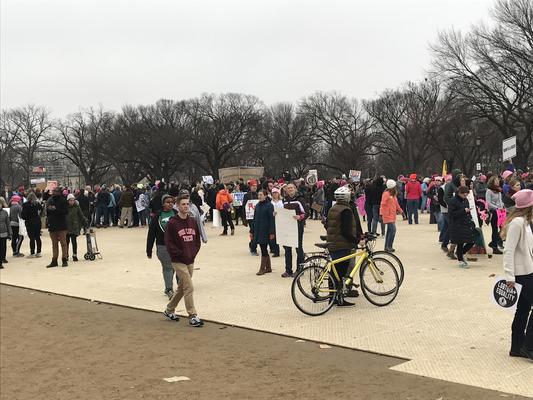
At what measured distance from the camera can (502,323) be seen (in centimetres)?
732

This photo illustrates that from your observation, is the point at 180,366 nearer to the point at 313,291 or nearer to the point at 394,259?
the point at 313,291

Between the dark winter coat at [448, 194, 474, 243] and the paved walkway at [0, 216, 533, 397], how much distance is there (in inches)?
22.9

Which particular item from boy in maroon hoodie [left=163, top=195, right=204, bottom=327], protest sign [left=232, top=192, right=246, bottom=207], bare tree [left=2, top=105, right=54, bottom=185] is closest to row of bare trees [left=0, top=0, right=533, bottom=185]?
bare tree [left=2, top=105, right=54, bottom=185]

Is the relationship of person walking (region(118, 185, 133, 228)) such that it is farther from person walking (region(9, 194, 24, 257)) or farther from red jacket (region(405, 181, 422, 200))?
red jacket (region(405, 181, 422, 200))

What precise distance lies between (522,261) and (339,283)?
313 cm

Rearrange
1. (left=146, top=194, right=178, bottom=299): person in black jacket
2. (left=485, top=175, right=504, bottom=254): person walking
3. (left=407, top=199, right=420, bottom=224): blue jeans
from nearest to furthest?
(left=146, top=194, right=178, bottom=299): person in black jacket, (left=485, top=175, right=504, bottom=254): person walking, (left=407, top=199, right=420, bottom=224): blue jeans

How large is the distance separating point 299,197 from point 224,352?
5.27 metres

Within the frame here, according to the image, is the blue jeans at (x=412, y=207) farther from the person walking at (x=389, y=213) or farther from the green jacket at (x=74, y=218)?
the green jacket at (x=74, y=218)

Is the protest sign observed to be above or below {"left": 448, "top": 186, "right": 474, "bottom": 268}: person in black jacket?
above

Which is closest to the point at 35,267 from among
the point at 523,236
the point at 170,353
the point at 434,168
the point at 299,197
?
the point at 299,197

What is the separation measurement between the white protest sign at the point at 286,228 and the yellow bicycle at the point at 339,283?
2534 millimetres

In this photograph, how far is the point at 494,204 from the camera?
13227 mm

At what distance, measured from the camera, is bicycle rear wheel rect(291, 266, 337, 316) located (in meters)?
8.23

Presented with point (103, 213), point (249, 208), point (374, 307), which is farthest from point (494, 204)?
point (103, 213)
